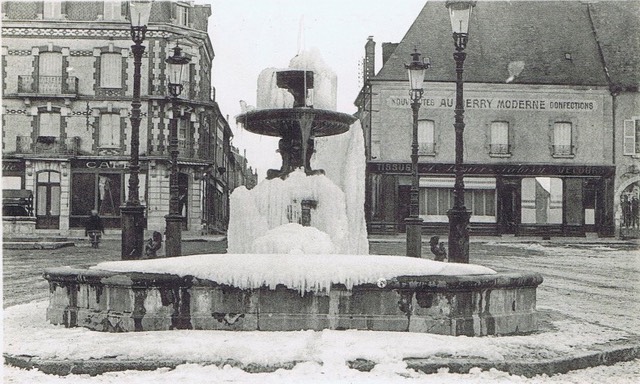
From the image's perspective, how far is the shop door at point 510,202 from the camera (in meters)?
34.2

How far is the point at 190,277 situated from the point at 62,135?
32031mm

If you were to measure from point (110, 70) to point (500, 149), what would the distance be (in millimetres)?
19692

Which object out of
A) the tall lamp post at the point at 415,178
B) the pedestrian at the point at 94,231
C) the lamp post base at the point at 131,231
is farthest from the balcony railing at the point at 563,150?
the lamp post base at the point at 131,231

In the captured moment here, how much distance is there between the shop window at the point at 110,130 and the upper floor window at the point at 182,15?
6.01 meters

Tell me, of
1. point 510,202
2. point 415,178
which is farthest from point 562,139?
point 415,178

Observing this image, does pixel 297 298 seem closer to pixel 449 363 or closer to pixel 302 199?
pixel 449 363

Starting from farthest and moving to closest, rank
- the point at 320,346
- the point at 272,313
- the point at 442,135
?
the point at 442,135 < the point at 272,313 < the point at 320,346

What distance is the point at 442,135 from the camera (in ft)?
112

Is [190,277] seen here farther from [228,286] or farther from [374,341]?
[374,341]

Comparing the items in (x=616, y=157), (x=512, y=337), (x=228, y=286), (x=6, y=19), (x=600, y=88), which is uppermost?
(x=6, y=19)

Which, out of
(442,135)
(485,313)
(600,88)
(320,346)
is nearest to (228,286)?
(320,346)

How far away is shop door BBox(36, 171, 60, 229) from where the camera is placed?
35.3 m

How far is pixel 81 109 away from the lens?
3628 centimetres

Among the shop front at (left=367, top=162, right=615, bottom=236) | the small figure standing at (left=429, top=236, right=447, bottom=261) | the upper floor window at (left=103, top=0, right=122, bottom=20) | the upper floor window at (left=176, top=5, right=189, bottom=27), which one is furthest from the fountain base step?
the upper floor window at (left=176, top=5, right=189, bottom=27)
